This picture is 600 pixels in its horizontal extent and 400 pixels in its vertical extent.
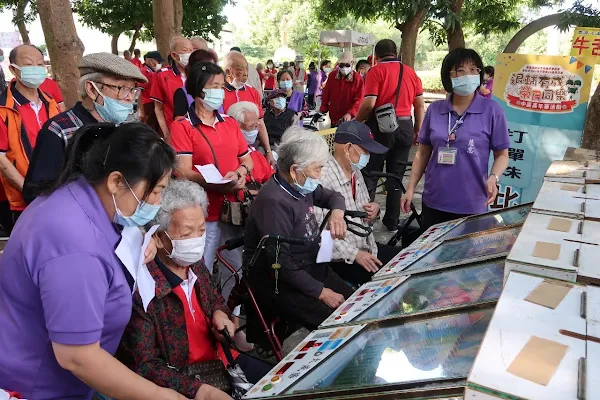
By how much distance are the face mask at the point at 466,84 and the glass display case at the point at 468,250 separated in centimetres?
102

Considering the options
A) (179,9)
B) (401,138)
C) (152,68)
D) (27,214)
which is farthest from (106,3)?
(27,214)

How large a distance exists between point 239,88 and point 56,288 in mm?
3681

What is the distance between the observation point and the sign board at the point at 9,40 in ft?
70.9

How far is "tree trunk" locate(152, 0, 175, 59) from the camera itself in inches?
323

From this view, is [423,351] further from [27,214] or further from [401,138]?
[401,138]

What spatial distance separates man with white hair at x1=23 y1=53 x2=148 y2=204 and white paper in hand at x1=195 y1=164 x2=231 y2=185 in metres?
0.65

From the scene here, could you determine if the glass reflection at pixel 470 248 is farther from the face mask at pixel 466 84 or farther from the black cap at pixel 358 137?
the face mask at pixel 466 84

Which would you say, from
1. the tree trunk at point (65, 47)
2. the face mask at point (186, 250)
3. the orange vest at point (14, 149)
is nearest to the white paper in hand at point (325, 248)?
the face mask at point (186, 250)

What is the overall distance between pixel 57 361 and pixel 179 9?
34.5 ft

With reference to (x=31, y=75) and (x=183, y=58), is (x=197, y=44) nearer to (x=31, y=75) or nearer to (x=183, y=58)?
(x=183, y=58)

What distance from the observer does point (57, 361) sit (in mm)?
1354

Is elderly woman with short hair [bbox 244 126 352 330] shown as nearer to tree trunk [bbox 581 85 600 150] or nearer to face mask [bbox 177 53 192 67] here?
face mask [bbox 177 53 192 67]

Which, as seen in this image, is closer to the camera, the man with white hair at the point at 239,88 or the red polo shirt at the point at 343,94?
the man with white hair at the point at 239,88

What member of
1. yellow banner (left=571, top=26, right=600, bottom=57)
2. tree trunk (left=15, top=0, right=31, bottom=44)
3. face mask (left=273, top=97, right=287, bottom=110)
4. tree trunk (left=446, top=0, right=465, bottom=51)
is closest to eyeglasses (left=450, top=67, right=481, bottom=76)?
face mask (left=273, top=97, right=287, bottom=110)
